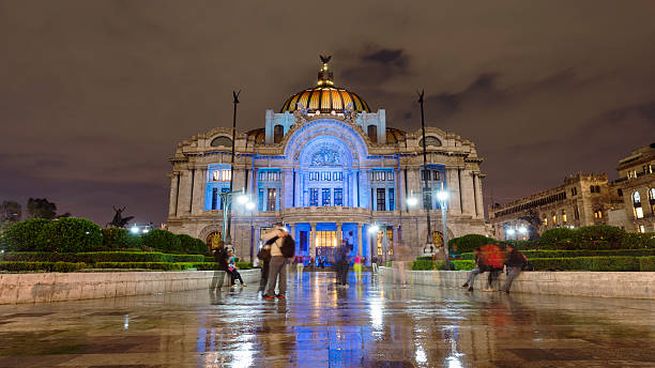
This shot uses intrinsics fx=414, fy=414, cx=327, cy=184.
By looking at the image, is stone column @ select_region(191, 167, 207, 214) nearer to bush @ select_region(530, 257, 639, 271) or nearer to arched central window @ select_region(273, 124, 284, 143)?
arched central window @ select_region(273, 124, 284, 143)

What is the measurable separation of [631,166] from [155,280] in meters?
85.0

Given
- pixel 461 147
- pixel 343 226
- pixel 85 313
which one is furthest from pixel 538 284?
pixel 461 147

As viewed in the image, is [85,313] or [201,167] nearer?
[85,313]

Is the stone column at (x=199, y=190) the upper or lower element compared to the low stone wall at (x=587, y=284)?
upper

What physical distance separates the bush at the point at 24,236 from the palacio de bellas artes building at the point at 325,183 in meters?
36.0

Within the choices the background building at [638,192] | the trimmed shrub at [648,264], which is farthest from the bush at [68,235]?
the background building at [638,192]

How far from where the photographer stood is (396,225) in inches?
2292

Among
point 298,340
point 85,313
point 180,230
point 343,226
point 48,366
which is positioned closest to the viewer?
point 48,366

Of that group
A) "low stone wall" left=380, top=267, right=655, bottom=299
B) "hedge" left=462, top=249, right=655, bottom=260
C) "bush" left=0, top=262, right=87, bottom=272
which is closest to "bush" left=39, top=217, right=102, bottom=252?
"bush" left=0, top=262, right=87, bottom=272

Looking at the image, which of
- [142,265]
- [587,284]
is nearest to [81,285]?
[142,265]

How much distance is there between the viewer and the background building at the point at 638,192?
63.5m

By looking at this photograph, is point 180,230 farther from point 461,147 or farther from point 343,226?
point 461,147

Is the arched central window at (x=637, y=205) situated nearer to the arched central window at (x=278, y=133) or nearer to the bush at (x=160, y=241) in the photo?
the arched central window at (x=278, y=133)

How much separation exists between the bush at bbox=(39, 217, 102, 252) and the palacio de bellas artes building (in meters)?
34.5
